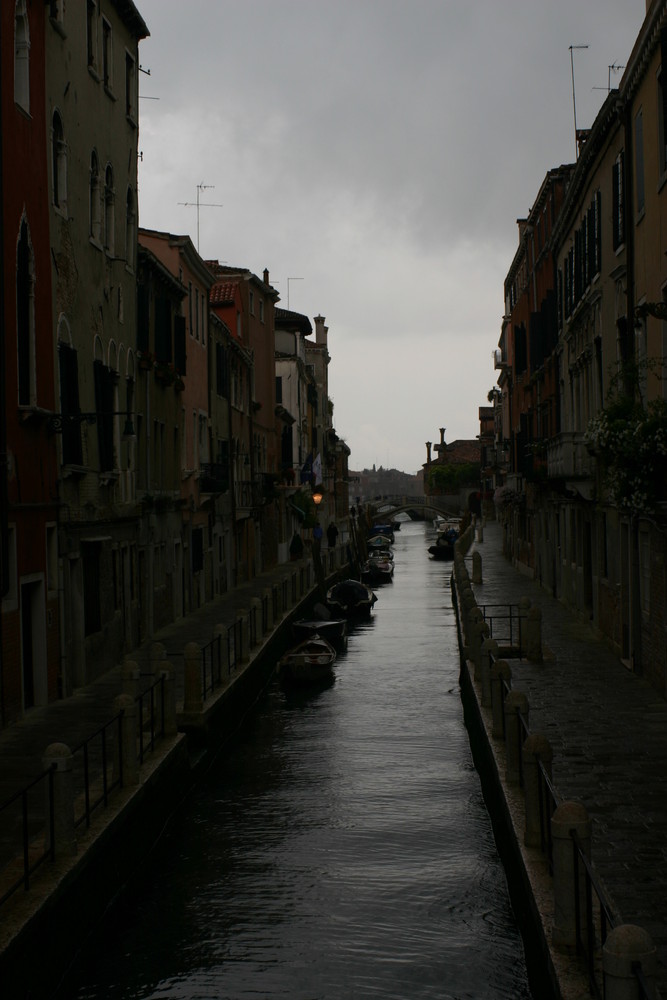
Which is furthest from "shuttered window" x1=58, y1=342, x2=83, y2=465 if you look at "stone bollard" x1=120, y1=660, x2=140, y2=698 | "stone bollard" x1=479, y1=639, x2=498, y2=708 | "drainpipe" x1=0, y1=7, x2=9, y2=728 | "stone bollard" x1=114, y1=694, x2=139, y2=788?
"stone bollard" x1=479, y1=639, x2=498, y2=708

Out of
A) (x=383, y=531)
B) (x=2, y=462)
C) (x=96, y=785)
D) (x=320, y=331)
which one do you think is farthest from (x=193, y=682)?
(x=383, y=531)

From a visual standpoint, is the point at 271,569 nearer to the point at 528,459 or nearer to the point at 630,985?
the point at 528,459

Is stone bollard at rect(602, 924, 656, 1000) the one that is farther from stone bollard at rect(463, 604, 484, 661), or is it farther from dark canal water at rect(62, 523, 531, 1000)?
stone bollard at rect(463, 604, 484, 661)

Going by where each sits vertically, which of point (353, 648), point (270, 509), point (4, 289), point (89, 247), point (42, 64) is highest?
point (42, 64)

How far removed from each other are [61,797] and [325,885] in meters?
3.76

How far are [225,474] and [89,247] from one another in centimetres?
1555

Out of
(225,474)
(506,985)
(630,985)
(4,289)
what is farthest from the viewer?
(225,474)

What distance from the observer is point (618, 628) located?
2041 centimetres

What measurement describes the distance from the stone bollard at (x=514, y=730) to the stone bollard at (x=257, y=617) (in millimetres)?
13721

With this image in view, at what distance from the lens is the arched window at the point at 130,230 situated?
870 inches

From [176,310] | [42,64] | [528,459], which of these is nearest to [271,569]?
[528,459]

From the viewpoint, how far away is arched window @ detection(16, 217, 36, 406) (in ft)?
50.4

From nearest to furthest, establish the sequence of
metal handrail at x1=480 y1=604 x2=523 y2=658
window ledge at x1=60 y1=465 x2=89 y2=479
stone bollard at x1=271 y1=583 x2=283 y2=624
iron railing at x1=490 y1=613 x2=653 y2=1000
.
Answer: iron railing at x1=490 y1=613 x2=653 y2=1000
window ledge at x1=60 y1=465 x2=89 y2=479
metal handrail at x1=480 y1=604 x2=523 y2=658
stone bollard at x1=271 y1=583 x2=283 y2=624

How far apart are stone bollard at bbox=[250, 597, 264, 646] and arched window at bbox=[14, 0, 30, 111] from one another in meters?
12.6
